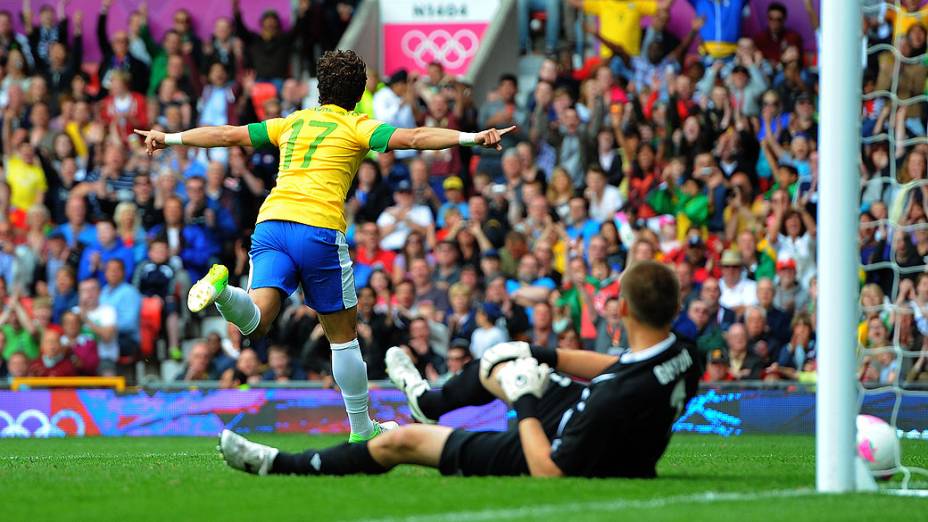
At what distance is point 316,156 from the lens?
29.6 feet

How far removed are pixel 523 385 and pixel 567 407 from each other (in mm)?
332

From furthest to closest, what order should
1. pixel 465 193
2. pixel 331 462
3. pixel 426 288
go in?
pixel 465 193 → pixel 426 288 → pixel 331 462

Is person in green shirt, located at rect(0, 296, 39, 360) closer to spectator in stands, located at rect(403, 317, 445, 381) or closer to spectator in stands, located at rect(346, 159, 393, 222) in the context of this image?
spectator in stands, located at rect(346, 159, 393, 222)

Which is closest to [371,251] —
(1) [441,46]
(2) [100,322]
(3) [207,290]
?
(2) [100,322]

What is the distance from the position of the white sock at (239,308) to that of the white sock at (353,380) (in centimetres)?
73

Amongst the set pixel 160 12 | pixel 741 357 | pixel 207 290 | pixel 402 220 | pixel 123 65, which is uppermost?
pixel 160 12

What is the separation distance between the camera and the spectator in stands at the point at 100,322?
17375mm

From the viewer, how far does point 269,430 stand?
50.4 feet

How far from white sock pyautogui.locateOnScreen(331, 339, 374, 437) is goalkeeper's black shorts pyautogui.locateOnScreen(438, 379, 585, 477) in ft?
7.57

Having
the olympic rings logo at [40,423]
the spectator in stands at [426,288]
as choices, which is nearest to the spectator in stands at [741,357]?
the spectator in stands at [426,288]

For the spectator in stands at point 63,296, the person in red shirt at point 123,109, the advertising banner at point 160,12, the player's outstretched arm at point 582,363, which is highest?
the advertising banner at point 160,12

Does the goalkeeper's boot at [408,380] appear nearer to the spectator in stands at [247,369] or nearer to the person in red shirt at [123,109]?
the spectator in stands at [247,369]

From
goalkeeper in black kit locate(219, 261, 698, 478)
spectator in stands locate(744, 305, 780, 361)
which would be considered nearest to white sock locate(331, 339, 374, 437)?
goalkeeper in black kit locate(219, 261, 698, 478)

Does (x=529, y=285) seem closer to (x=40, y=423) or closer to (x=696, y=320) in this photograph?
(x=696, y=320)
